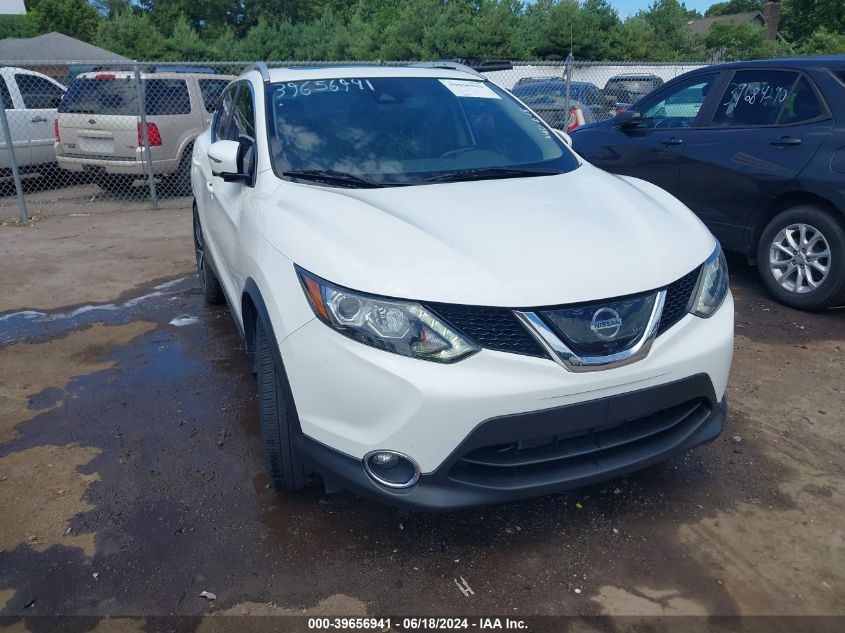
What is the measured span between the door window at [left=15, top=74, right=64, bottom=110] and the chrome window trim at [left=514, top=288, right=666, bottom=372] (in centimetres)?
1103

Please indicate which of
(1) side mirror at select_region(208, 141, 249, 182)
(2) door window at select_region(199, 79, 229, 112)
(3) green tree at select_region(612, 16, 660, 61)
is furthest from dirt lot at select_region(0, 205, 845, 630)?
(3) green tree at select_region(612, 16, 660, 61)

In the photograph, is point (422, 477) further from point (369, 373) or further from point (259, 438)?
point (259, 438)

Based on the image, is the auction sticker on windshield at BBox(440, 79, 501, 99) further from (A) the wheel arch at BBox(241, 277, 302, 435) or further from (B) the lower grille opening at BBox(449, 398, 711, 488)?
(B) the lower grille opening at BBox(449, 398, 711, 488)

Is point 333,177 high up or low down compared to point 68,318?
up

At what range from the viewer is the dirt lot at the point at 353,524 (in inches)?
97.6

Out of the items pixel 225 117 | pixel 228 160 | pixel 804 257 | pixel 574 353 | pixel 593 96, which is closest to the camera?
pixel 574 353

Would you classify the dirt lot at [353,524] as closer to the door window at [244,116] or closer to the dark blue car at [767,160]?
the dark blue car at [767,160]

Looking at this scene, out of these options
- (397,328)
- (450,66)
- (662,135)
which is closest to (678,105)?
(662,135)

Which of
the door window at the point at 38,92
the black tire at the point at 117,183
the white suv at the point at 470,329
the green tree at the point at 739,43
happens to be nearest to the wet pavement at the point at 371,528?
the white suv at the point at 470,329

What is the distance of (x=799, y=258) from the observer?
16.9ft

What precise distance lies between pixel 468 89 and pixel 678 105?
9.68ft

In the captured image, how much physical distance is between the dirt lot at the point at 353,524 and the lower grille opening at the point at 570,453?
42 centimetres

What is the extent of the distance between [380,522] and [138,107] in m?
8.48

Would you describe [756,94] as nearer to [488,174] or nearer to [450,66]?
[450,66]
